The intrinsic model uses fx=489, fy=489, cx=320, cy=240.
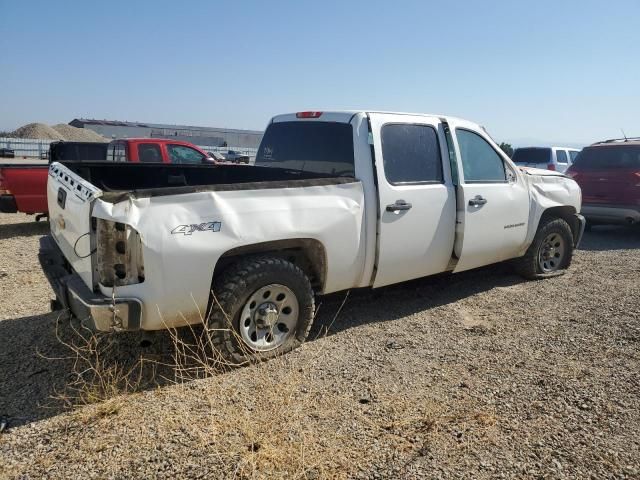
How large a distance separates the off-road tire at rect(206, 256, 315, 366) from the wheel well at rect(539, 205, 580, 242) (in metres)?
3.73

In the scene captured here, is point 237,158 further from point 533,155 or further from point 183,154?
point 533,155

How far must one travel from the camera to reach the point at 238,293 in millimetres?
3391

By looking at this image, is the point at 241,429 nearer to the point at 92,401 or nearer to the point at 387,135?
the point at 92,401

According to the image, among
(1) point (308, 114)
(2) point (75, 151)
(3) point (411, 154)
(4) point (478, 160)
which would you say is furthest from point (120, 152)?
(4) point (478, 160)

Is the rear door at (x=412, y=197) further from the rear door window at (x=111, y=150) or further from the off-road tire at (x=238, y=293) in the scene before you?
the rear door window at (x=111, y=150)

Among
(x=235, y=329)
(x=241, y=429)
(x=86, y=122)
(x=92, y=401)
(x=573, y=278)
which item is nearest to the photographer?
(x=241, y=429)

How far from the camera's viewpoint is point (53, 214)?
4031 millimetres

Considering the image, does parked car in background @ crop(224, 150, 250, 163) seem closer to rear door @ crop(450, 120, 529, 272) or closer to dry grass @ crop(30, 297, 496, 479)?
rear door @ crop(450, 120, 529, 272)

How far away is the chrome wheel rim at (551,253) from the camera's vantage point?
6082 millimetres

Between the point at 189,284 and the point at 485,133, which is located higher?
the point at 485,133

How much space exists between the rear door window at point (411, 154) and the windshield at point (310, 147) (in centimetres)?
34

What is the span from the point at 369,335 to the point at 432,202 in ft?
4.36

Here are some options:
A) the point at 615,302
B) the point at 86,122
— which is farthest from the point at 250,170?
the point at 86,122

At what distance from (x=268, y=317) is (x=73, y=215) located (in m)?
1.51
